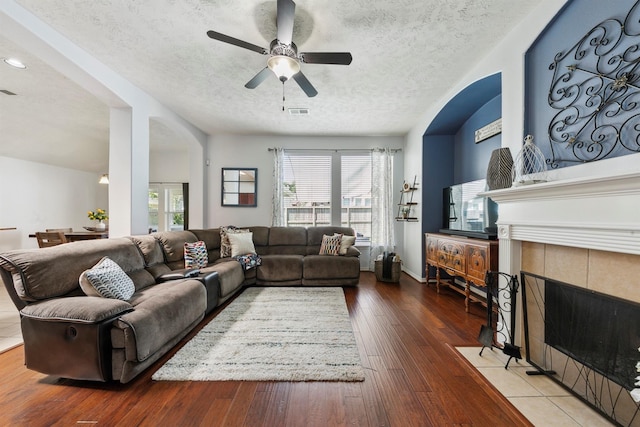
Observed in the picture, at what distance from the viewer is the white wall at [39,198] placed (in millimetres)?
4746

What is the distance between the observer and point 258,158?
16.6 ft

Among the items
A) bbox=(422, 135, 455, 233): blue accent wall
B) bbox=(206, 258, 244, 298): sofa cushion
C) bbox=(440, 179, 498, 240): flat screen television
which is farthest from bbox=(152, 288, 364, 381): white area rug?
bbox=(422, 135, 455, 233): blue accent wall

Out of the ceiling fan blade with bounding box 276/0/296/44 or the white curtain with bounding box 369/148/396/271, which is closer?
the ceiling fan blade with bounding box 276/0/296/44

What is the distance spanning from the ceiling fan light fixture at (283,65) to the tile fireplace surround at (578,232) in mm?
1963

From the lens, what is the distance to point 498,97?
3092 millimetres

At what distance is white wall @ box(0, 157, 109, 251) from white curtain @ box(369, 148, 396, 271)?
688 centimetres

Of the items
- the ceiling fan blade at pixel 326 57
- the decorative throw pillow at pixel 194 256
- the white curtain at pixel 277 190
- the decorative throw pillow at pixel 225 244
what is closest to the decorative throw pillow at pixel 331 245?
the white curtain at pixel 277 190

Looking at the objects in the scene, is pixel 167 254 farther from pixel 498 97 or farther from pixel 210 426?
pixel 498 97

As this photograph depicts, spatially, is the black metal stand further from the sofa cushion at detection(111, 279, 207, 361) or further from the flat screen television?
the sofa cushion at detection(111, 279, 207, 361)

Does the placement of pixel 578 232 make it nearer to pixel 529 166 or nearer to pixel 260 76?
pixel 529 166

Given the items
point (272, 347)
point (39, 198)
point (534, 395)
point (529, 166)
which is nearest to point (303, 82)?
point (529, 166)

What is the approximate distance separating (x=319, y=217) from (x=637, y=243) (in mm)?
4223

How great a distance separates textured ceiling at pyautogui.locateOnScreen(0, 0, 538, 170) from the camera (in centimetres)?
194

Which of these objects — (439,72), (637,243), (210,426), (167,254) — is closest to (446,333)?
(637,243)
